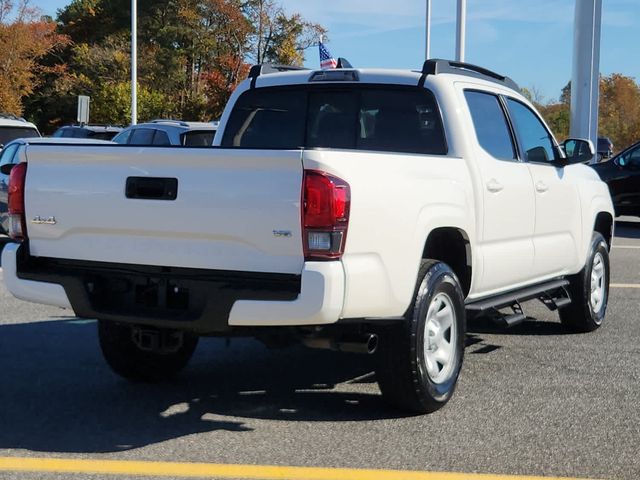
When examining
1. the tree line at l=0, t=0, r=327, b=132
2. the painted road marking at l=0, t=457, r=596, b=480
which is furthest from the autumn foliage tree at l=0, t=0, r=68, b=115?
the painted road marking at l=0, t=457, r=596, b=480

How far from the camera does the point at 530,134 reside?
6992 millimetres

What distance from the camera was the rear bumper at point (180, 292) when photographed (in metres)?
4.38

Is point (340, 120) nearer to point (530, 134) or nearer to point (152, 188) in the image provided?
point (530, 134)

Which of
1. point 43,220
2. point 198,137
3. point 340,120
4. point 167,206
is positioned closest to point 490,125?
point 340,120

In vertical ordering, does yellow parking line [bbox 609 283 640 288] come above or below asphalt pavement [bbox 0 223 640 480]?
above

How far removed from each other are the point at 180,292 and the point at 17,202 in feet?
3.67

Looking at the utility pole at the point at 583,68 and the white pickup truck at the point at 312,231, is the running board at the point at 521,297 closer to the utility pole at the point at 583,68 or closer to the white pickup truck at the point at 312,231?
the white pickup truck at the point at 312,231

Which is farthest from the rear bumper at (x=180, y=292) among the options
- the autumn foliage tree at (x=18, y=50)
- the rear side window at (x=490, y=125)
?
the autumn foliage tree at (x=18, y=50)

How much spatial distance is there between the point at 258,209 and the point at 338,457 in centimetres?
124

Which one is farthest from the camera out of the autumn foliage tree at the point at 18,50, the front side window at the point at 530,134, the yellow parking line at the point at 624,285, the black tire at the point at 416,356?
the autumn foliage tree at the point at 18,50

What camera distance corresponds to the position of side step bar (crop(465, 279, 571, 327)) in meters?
5.91

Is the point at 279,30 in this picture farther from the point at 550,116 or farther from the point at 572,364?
the point at 572,364

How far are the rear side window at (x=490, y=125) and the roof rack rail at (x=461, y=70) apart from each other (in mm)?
190

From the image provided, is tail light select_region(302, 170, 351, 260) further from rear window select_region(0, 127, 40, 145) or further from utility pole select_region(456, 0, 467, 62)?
utility pole select_region(456, 0, 467, 62)
